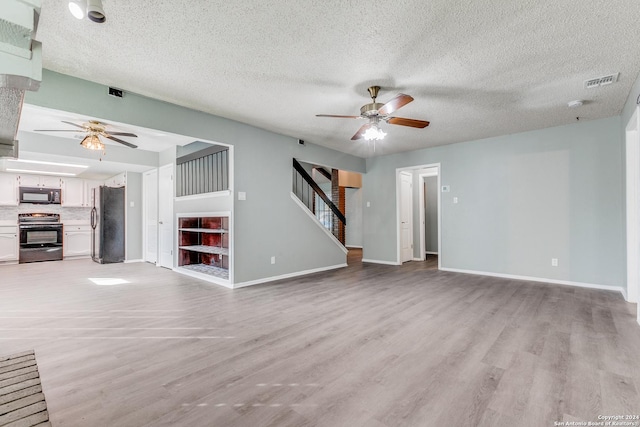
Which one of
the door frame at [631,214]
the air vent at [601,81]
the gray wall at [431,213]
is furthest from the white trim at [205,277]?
the gray wall at [431,213]

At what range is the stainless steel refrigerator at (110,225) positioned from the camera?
23.4 ft

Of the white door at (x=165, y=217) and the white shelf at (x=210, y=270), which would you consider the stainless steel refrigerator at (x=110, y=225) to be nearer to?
the white door at (x=165, y=217)

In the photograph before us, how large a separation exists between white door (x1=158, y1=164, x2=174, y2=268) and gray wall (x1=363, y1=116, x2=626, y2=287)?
5.41 m

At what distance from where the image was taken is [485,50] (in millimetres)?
2592

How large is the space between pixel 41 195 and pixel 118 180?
1855mm

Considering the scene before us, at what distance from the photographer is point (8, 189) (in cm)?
716

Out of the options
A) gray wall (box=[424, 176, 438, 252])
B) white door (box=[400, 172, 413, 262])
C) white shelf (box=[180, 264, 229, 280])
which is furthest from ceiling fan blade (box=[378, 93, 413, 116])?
gray wall (box=[424, 176, 438, 252])

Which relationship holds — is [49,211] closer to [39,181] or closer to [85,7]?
[39,181]

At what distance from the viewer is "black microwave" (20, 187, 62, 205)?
7309mm

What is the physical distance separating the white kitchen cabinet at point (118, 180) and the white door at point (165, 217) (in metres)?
1.38

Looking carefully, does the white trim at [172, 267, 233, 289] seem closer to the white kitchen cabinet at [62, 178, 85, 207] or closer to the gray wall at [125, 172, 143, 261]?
the gray wall at [125, 172, 143, 261]

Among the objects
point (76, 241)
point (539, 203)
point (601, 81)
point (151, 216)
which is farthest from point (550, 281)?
point (76, 241)

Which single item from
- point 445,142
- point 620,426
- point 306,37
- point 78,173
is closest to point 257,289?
point 306,37

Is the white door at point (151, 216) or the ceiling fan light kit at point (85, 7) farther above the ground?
the ceiling fan light kit at point (85, 7)
